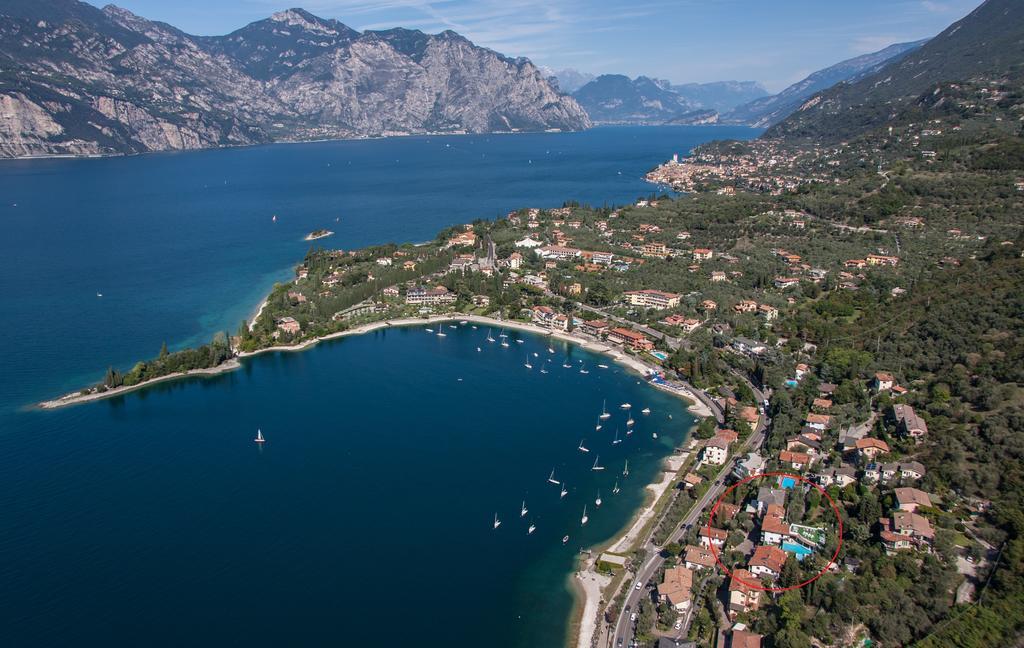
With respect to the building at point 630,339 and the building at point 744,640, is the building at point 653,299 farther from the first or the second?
the building at point 744,640

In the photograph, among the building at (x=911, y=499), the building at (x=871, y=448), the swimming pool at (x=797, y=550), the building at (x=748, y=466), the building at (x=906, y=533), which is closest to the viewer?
the swimming pool at (x=797, y=550)

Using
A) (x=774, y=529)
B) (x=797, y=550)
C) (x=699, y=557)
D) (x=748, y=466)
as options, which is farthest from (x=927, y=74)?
(x=699, y=557)

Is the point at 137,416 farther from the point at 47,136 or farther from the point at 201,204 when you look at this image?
the point at 47,136

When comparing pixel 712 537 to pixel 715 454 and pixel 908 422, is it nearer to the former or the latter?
pixel 715 454

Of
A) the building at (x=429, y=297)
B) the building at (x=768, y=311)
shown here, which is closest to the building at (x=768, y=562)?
the building at (x=768, y=311)

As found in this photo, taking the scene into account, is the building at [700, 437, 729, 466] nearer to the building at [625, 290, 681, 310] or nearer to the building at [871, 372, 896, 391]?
the building at [871, 372, 896, 391]

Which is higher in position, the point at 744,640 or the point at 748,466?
the point at 748,466
